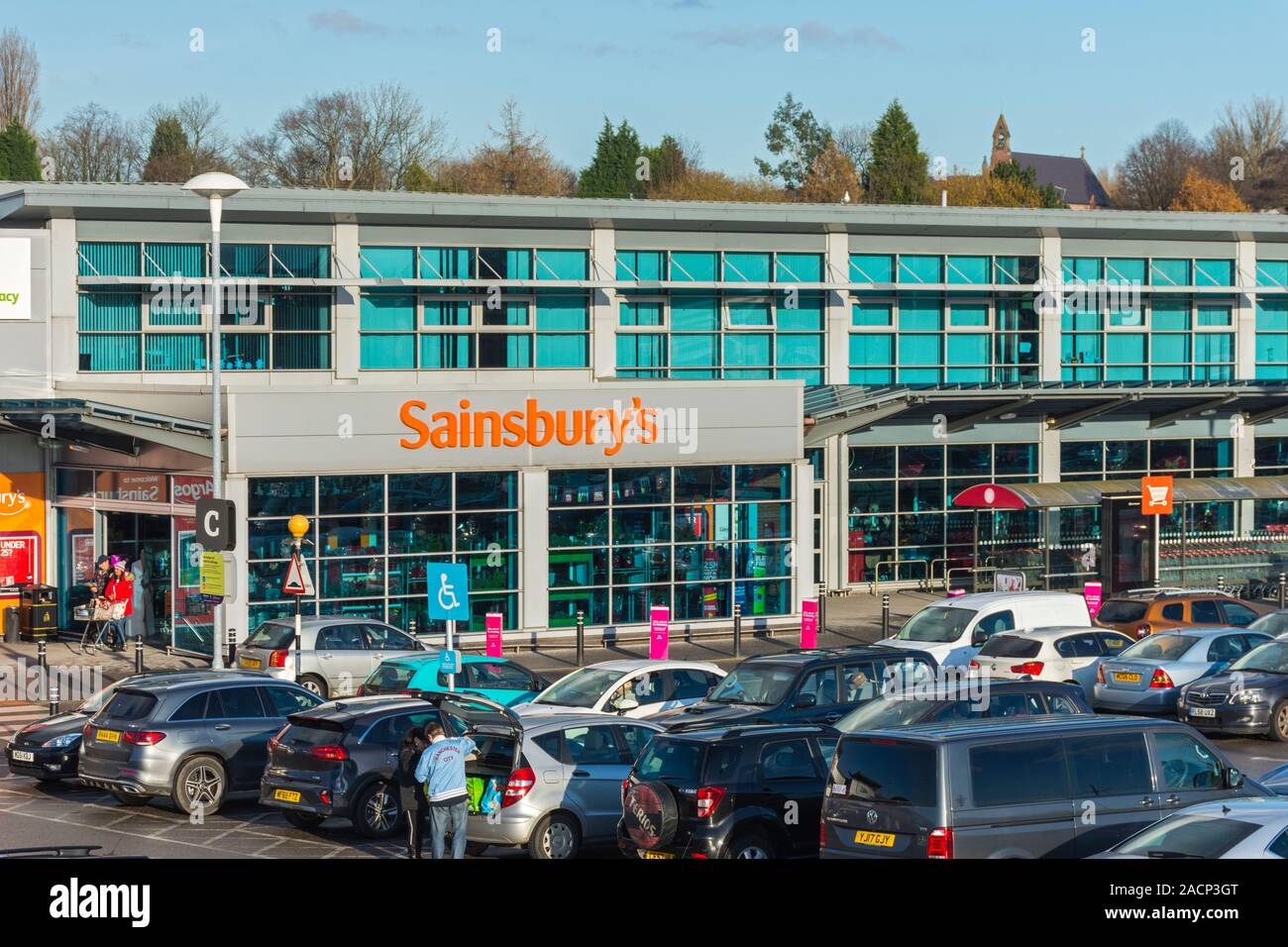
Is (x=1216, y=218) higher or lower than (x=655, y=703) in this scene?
higher

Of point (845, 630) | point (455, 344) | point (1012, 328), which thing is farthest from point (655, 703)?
point (1012, 328)

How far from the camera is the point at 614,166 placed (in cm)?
9169

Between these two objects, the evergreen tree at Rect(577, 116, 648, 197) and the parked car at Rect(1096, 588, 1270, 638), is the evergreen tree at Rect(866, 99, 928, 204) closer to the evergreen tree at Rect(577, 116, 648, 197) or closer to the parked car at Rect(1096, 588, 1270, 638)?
the evergreen tree at Rect(577, 116, 648, 197)

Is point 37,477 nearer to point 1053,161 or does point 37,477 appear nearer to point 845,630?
point 845,630

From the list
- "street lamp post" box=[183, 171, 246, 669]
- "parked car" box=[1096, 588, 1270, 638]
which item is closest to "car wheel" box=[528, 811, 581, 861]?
"street lamp post" box=[183, 171, 246, 669]

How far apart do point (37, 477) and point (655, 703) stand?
17887mm

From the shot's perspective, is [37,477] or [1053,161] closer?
[37,477]

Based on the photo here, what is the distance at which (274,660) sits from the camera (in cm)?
2455

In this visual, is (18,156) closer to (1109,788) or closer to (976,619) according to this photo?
(976,619)

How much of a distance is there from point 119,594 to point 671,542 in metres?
11.0

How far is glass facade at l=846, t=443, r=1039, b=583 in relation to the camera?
1572 inches

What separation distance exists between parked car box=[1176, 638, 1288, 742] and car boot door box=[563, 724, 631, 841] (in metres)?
9.74
